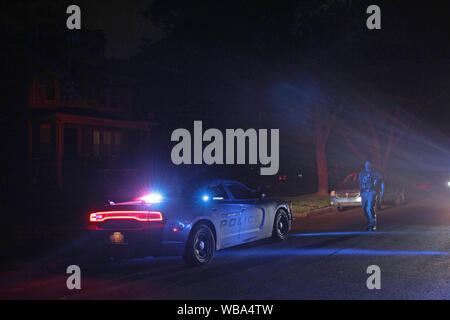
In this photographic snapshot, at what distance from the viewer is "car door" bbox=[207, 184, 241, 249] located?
10.0 meters

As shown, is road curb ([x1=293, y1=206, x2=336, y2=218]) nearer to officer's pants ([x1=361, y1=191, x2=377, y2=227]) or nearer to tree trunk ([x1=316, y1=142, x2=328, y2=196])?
officer's pants ([x1=361, y1=191, x2=377, y2=227])

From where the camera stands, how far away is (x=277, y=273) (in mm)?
8453

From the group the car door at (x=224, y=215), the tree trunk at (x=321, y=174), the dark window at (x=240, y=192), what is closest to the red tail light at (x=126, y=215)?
the car door at (x=224, y=215)

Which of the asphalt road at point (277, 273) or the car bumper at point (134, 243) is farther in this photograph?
the car bumper at point (134, 243)

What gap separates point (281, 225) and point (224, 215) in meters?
2.67

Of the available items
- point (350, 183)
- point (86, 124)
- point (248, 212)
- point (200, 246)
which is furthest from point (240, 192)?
point (86, 124)

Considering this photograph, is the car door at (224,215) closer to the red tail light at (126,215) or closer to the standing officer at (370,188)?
the red tail light at (126,215)

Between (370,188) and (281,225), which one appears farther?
(370,188)

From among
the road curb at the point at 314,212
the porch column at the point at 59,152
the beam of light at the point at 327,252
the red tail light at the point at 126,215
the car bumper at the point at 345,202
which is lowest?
the road curb at the point at 314,212

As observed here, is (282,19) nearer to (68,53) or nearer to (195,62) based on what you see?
(195,62)

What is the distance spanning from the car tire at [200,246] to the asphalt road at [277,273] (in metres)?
0.17

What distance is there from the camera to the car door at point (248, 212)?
10.9m

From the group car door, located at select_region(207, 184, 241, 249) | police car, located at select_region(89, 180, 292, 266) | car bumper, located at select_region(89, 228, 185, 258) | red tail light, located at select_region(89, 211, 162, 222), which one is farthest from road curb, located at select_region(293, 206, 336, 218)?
red tail light, located at select_region(89, 211, 162, 222)

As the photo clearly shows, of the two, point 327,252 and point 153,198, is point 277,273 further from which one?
point 153,198
